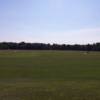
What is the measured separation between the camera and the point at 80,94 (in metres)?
15.3

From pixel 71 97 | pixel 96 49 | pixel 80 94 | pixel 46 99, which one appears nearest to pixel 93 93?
pixel 80 94

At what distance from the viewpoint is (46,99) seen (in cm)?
1382

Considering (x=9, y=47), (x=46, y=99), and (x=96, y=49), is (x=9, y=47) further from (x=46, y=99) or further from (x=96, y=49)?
(x=46, y=99)

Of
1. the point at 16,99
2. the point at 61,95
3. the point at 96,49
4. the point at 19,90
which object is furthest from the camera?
the point at 96,49

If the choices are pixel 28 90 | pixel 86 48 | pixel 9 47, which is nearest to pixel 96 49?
pixel 86 48

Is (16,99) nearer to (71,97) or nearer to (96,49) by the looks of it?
(71,97)

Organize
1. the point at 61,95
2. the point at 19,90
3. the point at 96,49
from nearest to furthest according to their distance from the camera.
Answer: the point at 61,95 < the point at 19,90 < the point at 96,49

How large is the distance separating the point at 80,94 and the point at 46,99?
2.38 meters

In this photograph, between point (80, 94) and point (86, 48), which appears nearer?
point (80, 94)

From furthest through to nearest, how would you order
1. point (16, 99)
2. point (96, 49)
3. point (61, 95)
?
point (96, 49)
point (61, 95)
point (16, 99)

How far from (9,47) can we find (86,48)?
179 feet

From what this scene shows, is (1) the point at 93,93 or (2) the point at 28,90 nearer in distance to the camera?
(1) the point at 93,93

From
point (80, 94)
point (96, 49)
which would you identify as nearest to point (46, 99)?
point (80, 94)

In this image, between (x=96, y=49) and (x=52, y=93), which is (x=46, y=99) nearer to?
(x=52, y=93)
